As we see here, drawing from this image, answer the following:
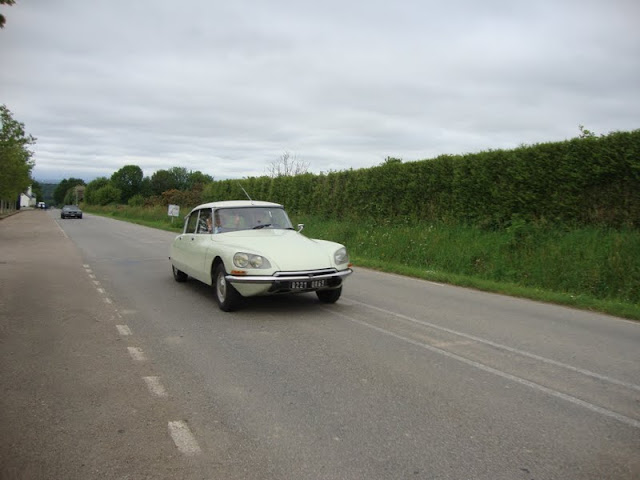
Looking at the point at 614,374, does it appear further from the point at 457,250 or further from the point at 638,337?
the point at 457,250

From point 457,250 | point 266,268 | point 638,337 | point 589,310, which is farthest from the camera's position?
point 457,250

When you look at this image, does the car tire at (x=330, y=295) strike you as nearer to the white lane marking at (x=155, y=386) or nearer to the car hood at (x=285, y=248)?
the car hood at (x=285, y=248)

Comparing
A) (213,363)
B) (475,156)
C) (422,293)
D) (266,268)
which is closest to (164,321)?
(266,268)

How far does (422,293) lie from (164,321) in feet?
15.8

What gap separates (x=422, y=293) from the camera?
31.7 ft

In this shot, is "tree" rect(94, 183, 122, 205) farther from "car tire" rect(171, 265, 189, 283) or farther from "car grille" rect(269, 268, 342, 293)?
"car grille" rect(269, 268, 342, 293)

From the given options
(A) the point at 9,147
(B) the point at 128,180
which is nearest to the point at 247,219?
(A) the point at 9,147

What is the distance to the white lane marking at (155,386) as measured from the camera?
14.1 ft

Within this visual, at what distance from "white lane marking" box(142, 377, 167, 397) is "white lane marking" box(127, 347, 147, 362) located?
2.15ft

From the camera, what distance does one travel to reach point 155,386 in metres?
4.46

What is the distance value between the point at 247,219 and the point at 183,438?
18.4 feet

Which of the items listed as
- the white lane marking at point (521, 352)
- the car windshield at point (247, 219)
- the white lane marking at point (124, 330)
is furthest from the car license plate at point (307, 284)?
the white lane marking at point (124, 330)

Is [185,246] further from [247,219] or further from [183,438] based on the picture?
[183,438]

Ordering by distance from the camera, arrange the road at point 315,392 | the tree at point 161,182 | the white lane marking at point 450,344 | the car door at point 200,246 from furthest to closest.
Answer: the tree at point 161,182 → the car door at point 200,246 → the white lane marking at point 450,344 → the road at point 315,392
